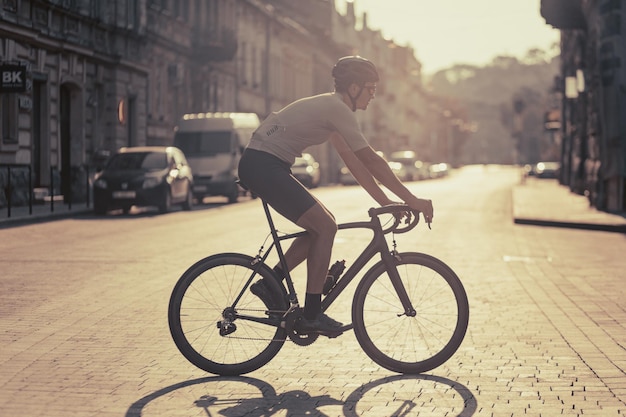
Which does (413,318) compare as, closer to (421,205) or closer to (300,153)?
(421,205)

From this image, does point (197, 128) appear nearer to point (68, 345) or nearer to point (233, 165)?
point (233, 165)

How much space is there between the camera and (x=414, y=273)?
709 centimetres

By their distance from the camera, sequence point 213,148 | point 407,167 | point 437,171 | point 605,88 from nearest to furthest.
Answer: point 605,88 < point 213,148 < point 407,167 < point 437,171

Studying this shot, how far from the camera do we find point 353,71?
22.7ft

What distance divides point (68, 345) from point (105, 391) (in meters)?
1.69

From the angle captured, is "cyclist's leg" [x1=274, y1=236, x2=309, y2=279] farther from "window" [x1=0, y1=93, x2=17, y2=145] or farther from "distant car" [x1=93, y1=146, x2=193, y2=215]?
"window" [x1=0, y1=93, x2=17, y2=145]

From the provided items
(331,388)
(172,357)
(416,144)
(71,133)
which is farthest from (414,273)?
(416,144)

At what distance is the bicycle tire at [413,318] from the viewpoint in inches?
276

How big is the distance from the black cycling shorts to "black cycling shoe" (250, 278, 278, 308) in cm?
42

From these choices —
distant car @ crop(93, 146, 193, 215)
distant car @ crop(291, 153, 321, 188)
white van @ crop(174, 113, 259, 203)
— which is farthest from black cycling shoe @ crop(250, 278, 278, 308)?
distant car @ crop(291, 153, 321, 188)

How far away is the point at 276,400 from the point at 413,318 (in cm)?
115

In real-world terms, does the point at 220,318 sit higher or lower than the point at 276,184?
lower

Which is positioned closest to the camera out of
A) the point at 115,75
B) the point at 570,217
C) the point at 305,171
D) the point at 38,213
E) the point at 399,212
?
the point at 399,212

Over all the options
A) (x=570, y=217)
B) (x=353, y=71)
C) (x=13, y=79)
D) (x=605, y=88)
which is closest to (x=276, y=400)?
(x=353, y=71)
